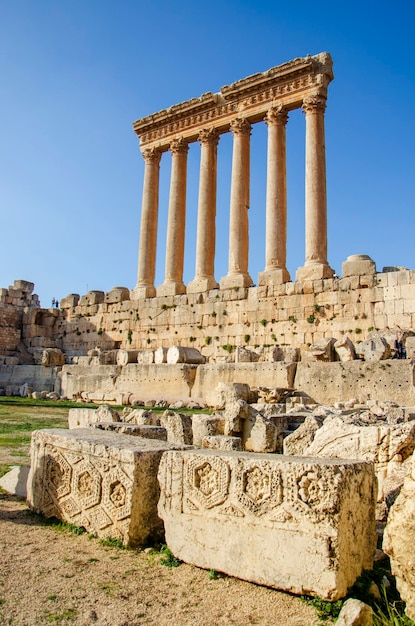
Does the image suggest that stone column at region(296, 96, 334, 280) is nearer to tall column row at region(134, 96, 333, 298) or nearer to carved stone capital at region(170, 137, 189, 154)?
tall column row at region(134, 96, 333, 298)

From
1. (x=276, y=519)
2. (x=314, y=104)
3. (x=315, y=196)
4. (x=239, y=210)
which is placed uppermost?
(x=314, y=104)

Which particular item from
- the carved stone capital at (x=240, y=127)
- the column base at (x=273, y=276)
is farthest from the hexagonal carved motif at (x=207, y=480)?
the carved stone capital at (x=240, y=127)

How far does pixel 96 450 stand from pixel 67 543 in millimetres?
718

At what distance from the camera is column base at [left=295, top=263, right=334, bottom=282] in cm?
1783

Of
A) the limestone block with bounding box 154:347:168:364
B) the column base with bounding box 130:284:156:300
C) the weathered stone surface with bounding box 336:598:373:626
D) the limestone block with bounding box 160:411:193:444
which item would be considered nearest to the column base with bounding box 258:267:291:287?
the limestone block with bounding box 154:347:168:364

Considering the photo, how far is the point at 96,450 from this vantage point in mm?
4422

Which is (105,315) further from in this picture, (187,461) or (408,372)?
(187,461)

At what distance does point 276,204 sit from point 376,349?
319 inches

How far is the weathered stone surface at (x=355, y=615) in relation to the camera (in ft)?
8.72

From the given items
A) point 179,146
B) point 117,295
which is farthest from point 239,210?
point 117,295

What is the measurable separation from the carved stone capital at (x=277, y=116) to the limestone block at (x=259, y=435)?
1544cm

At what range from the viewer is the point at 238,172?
2136 cm

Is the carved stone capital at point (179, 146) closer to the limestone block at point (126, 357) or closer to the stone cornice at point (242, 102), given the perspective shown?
the stone cornice at point (242, 102)

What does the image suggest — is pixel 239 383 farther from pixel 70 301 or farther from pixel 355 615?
pixel 70 301
